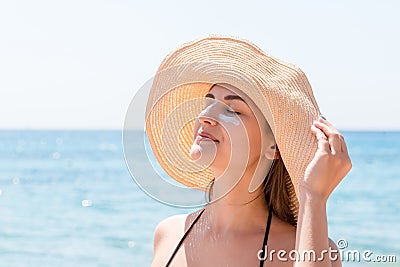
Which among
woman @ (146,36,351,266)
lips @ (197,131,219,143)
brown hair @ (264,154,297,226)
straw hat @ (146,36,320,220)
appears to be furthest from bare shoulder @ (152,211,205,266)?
lips @ (197,131,219,143)

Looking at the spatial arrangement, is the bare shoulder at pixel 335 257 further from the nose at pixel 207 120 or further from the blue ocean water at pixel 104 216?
the blue ocean water at pixel 104 216

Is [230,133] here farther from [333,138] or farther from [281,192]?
[333,138]

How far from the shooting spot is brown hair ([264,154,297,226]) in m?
2.46

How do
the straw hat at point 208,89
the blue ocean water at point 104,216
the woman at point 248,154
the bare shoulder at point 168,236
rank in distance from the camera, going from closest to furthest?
the woman at point 248,154 → the straw hat at point 208,89 → the bare shoulder at point 168,236 → the blue ocean water at point 104,216

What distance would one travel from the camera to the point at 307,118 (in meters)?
2.22

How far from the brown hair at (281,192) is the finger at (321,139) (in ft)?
1.07

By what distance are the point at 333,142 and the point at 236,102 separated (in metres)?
0.47

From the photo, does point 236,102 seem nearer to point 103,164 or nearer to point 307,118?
point 307,118

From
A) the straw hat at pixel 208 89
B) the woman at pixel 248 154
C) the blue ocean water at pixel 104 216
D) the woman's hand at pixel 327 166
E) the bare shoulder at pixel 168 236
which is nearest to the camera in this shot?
the woman's hand at pixel 327 166

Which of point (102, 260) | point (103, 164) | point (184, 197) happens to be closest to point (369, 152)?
point (103, 164)

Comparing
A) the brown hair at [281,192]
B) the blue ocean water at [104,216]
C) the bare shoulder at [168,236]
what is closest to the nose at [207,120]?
the brown hair at [281,192]

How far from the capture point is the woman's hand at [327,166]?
200 cm

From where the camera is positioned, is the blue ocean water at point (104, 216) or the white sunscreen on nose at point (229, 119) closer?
the white sunscreen on nose at point (229, 119)

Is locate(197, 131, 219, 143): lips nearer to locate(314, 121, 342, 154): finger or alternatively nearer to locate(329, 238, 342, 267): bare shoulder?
locate(314, 121, 342, 154): finger
